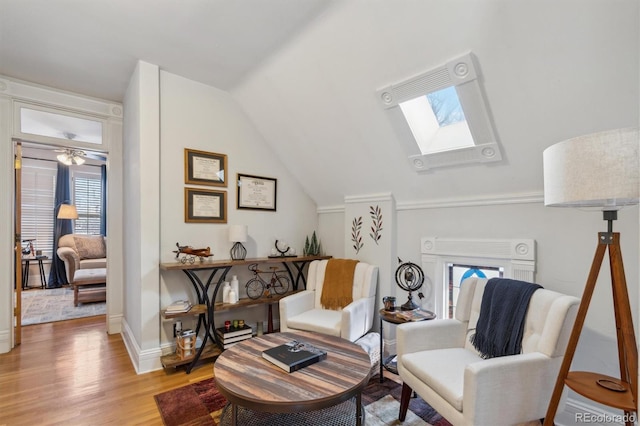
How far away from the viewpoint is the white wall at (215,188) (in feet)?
9.25

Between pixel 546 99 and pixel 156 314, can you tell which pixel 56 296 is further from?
pixel 546 99

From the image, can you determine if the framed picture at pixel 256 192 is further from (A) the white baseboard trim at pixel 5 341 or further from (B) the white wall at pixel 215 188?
(A) the white baseboard trim at pixel 5 341

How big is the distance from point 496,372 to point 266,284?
245 centimetres

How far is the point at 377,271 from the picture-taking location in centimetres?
300

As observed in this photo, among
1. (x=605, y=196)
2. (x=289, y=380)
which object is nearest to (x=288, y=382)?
(x=289, y=380)

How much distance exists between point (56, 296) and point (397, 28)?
6.76 m

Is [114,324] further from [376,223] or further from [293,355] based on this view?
[376,223]

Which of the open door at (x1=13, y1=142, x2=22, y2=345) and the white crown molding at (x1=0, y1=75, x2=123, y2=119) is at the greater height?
the white crown molding at (x1=0, y1=75, x2=123, y2=119)

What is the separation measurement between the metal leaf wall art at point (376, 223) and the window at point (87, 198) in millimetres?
6554

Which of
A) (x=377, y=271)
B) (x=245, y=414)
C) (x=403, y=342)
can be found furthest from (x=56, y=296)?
(x=403, y=342)

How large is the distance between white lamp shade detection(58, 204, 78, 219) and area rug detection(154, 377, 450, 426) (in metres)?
5.75

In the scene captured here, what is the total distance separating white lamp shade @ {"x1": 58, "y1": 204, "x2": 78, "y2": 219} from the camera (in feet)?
20.2

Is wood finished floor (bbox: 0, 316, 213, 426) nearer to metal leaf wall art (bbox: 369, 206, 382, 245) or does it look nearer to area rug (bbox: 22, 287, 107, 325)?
area rug (bbox: 22, 287, 107, 325)

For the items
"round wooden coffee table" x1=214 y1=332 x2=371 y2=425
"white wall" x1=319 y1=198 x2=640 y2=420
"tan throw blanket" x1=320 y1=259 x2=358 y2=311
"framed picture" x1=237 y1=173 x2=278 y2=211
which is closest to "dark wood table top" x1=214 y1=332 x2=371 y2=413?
"round wooden coffee table" x1=214 y1=332 x2=371 y2=425
